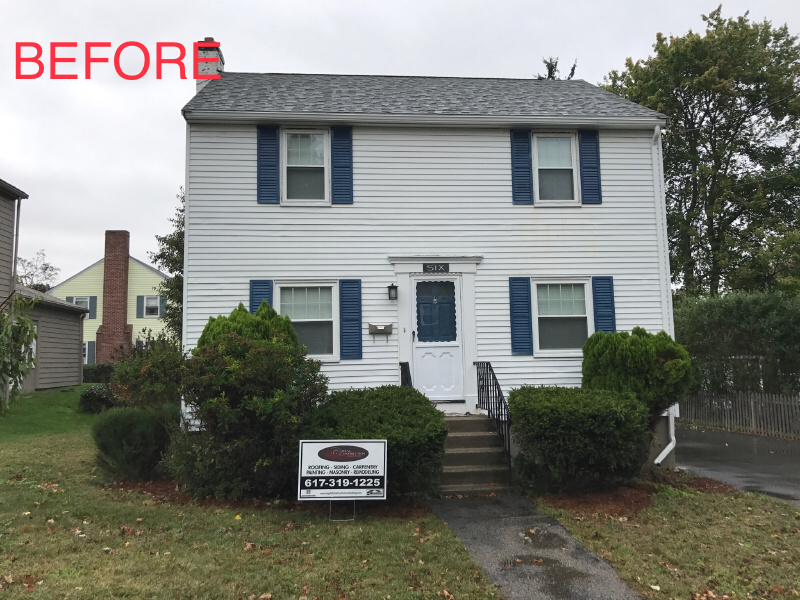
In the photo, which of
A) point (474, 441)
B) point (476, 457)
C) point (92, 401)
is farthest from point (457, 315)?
point (92, 401)

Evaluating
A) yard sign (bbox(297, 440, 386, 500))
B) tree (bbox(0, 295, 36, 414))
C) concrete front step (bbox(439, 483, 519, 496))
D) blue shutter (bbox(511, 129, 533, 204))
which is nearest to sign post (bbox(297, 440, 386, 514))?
yard sign (bbox(297, 440, 386, 500))

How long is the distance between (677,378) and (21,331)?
7.82 meters

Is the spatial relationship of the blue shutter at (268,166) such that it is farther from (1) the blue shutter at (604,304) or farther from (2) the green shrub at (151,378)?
(1) the blue shutter at (604,304)

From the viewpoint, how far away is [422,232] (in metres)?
10.1

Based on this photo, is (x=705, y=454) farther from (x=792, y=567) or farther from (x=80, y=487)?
(x=80, y=487)

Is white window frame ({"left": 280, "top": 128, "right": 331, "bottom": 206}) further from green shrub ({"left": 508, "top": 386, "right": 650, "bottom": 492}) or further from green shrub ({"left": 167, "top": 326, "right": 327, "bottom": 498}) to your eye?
green shrub ({"left": 508, "top": 386, "right": 650, "bottom": 492})

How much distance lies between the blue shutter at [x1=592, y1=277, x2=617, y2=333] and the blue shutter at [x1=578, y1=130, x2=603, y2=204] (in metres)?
1.39

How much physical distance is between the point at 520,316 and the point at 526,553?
196 inches

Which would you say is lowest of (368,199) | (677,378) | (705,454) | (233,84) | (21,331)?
(705,454)

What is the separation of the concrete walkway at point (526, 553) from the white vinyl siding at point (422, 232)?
3150mm

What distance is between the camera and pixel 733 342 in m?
14.7

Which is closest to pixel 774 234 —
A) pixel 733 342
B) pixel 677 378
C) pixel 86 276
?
pixel 733 342

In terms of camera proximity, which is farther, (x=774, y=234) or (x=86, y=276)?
(x=86, y=276)

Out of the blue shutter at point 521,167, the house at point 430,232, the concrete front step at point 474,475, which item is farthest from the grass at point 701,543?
the blue shutter at point 521,167
